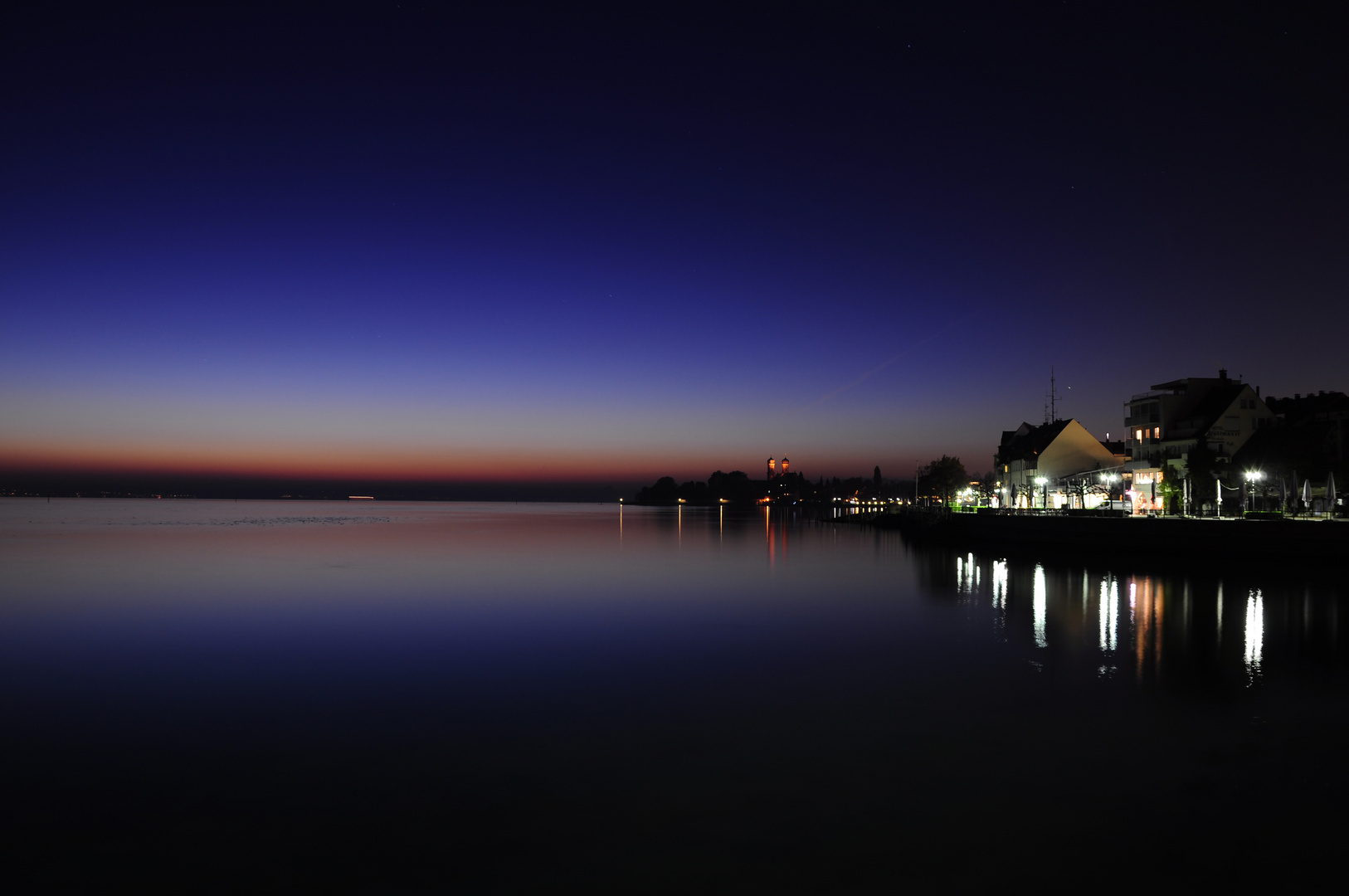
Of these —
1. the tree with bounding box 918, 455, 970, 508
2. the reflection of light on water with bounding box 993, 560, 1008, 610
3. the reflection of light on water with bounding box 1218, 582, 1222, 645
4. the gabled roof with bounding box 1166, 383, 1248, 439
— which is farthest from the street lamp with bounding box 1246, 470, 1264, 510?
the tree with bounding box 918, 455, 970, 508

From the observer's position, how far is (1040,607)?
2662cm

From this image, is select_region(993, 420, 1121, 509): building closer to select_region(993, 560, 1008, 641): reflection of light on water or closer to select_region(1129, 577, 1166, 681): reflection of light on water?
select_region(993, 560, 1008, 641): reflection of light on water

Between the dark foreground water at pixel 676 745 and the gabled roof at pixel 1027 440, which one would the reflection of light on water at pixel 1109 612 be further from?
the gabled roof at pixel 1027 440

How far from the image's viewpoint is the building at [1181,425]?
62625 mm

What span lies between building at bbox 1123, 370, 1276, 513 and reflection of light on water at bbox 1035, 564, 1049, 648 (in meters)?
32.0

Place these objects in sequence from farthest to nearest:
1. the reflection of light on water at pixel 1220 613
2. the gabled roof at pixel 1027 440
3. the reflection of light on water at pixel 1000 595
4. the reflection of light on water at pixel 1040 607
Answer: the gabled roof at pixel 1027 440
the reflection of light on water at pixel 1000 595
the reflection of light on water at pixel 1040 607
the reflection of light on water at pixel 1220 613

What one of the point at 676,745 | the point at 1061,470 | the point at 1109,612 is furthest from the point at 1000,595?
the point at 1061,470

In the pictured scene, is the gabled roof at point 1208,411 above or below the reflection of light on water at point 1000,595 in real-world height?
above

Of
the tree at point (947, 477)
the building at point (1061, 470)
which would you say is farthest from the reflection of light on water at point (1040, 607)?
the tree at point (947, 477)

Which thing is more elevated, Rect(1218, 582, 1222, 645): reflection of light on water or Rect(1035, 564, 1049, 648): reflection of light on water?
Rect(1218, 582, 1222, 645): reflection of light on water

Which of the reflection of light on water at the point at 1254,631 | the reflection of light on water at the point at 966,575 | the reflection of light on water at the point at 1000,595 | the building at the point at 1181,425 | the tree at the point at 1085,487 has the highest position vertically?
the building at the point at 1181,425

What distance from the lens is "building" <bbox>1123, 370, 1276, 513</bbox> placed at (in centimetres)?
6262

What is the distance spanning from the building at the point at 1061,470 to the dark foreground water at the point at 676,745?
45285 mm

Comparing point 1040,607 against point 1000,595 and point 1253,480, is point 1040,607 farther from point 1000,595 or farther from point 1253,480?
point 1253,480
